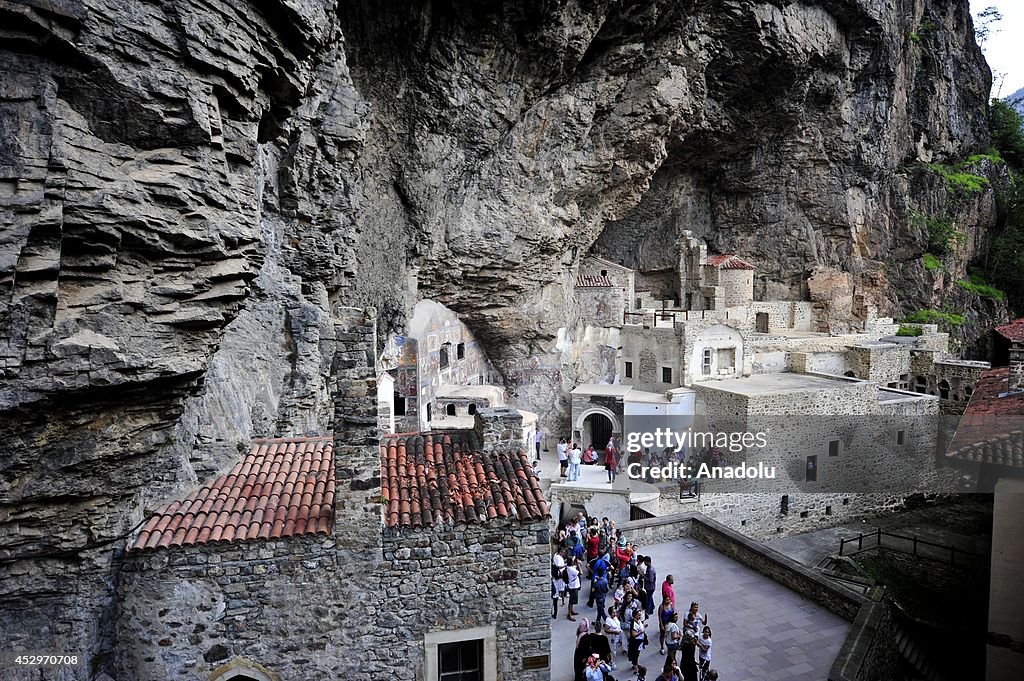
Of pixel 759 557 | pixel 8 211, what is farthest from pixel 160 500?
pixel 759 557

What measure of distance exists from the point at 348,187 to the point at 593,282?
15.1 meters

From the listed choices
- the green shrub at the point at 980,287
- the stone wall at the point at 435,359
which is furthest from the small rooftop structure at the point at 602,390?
the green shrub at the point at 980,287

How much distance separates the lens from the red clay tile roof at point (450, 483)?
7902 millimetres

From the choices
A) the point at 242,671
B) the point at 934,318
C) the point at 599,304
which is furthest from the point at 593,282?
the point at 242,671

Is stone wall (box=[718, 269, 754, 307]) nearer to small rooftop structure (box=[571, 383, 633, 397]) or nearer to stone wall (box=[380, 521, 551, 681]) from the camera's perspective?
small rooftop structure (box=[571, 383, 633, 397])

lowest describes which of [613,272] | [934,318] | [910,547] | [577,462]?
[910,547]

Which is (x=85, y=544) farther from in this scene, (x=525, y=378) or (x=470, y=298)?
(x=525, y=378)

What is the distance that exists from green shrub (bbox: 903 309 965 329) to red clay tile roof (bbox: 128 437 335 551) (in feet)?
129

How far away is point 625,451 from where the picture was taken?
78.0ft

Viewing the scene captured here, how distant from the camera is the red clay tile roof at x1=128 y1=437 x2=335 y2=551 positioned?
24.3 feet

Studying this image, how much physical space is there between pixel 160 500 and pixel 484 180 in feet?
57.8

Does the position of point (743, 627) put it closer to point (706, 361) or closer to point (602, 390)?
point (602, 390)
